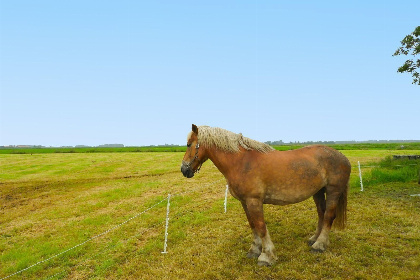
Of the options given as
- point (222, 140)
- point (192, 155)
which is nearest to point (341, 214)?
point (222, 140)

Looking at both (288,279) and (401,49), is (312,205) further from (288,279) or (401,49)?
(401,49)

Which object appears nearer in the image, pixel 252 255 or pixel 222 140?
pixel 222 140

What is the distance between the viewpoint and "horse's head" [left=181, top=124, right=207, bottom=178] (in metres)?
5.66

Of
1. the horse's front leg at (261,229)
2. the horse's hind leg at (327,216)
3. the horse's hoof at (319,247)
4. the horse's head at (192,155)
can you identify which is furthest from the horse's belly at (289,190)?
the horse's head at (192,155)

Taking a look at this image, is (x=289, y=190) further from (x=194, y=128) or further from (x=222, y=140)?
(x=194, y=128)

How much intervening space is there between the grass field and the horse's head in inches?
90.7

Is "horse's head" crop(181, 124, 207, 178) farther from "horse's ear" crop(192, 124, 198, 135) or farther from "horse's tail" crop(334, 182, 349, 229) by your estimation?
"horse's tail" crop(334, 182, 349, 229)

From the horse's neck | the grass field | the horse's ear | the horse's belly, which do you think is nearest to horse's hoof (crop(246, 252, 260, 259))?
the grass field

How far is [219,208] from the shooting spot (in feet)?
36.2

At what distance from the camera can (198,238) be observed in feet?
26.4

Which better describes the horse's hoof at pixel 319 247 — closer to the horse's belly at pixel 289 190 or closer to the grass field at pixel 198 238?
the grass field at pixel 198 238

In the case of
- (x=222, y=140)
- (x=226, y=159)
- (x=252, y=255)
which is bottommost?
(x=252, y=255)

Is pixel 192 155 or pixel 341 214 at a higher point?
pixel 192 155

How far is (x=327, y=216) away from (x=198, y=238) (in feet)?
12.6
